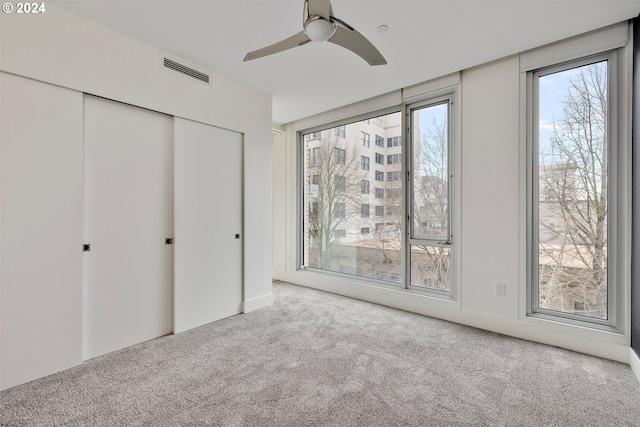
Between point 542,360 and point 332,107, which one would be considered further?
point 332,107

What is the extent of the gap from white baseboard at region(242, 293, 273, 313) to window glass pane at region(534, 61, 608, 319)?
2.79m

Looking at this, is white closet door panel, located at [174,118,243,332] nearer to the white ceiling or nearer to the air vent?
the air vent

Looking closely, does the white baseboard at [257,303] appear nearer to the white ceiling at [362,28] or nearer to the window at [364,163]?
the window at [364,163]

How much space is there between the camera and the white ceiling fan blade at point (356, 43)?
171 centimetres

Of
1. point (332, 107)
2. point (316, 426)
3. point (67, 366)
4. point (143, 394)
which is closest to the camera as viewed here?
point (316, 426)

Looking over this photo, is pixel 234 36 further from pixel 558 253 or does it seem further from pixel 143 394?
pixel 558 253

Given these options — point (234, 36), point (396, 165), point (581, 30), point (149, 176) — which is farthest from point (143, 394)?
point (581, 30)

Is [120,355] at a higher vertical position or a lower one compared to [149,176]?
lower

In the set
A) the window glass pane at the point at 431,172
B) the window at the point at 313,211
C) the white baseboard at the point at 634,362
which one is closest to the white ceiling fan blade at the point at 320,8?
the window glass pane at the point at 431,172

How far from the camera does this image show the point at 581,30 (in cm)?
239

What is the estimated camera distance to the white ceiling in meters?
2.10

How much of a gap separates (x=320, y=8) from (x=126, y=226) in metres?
2.22

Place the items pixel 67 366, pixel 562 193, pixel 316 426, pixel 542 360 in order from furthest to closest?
pixel 562 193, pixel 542 360, pixel 67 366, pixel 316 426

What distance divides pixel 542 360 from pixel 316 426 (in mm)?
1881
